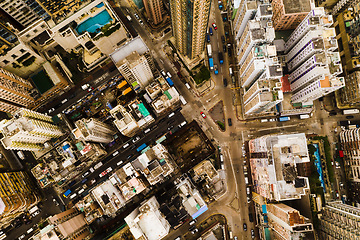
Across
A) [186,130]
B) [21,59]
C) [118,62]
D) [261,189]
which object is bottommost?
[261,189]

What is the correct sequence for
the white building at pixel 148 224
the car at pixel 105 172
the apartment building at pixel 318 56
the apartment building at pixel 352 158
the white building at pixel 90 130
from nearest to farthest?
1. the white building at pixel 148 224
2. the apartment building at pixel 318 56
3. the white building at pixel 90 130
4. the apartment building at pixel 352 158
5. the car at pixel 105 172

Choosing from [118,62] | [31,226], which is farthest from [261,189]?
[31,226]

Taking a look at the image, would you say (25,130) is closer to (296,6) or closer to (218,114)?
(218,114)

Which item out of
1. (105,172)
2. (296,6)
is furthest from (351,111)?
(105,172)

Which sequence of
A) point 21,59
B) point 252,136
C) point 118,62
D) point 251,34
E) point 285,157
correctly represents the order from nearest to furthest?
point 285,157
point 251,34
point 118,62
point 21,59
point 252,136

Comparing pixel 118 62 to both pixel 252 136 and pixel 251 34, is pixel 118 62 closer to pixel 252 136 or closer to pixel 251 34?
pixel 251 34

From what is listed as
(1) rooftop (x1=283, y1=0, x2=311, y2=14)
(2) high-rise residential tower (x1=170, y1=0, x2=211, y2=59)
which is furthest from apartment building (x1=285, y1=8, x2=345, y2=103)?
(2) high-rise residential tower (x1=170, y1=0, x2=211, y2=59)

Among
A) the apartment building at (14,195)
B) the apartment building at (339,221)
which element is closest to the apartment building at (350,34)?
the apartment building at (339,221)

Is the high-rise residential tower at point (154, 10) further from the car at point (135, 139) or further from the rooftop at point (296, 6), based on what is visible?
the car at point (135, 139)
